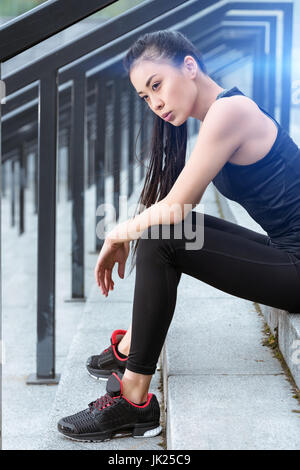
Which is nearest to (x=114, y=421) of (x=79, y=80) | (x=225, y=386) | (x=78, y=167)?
(x=225, y=386)

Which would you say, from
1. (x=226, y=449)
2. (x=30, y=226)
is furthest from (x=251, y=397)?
(x=30, y=226)

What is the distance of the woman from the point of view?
1901 mm

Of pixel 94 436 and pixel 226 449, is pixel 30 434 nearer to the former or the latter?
pixel 94 436

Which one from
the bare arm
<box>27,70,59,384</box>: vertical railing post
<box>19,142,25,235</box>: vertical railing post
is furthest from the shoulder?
<box>19,142,25,235</box>: vertical railing post

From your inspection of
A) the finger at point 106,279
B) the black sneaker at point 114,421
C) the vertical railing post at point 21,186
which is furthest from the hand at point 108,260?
the vertical railing post at point 21,186

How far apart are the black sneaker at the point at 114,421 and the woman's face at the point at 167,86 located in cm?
78

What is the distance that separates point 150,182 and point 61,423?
0.78 m

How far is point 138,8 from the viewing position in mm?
2871

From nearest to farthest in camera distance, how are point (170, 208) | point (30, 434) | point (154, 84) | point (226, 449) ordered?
point (226, 449) → point (170, 208) → point (154, 84) → point (30, 434)

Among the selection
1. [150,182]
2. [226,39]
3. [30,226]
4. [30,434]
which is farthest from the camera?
[30,226]

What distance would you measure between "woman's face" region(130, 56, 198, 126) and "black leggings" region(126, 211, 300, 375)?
0.31m

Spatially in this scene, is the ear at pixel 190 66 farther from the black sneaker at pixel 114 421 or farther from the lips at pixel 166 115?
the black sneaker at pixel 114 421

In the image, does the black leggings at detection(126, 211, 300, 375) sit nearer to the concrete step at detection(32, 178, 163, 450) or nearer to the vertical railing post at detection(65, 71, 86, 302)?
the concrete step at detection(32, 178, 163, 450)

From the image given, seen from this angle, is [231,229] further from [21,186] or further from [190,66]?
[21,186]
